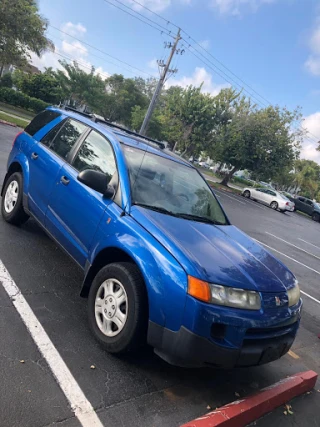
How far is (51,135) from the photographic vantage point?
4.87m

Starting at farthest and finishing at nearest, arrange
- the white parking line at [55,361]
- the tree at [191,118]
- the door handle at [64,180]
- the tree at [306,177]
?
the tree at [306,177]
the tree at [191,118]
the door handle at [64,180]
the white parking line at [55,361]

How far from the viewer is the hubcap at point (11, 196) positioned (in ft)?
16.8

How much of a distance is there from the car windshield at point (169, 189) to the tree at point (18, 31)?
21.0 m

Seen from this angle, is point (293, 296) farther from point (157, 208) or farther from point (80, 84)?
point (80, 84)

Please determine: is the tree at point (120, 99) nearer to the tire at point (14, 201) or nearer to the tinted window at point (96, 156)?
the tire at point (14, 201)

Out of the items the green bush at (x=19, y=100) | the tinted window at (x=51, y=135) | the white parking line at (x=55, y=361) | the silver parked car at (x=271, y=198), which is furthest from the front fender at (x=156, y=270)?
the green bush at (x=19, y=100)

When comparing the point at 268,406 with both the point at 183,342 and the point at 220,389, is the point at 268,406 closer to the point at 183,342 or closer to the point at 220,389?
the point at 220,389

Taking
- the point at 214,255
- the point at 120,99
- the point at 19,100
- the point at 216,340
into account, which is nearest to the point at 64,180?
the point at 214,255

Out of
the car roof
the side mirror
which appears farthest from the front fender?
the car roof

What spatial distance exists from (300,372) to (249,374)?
0.63m

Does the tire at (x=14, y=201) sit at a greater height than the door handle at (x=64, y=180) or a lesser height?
lesser

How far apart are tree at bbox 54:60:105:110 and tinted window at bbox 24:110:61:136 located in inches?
2064

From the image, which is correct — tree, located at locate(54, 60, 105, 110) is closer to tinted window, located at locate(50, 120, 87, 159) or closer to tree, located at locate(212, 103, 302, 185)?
tree, located at locate(212, 103, 302, 185)

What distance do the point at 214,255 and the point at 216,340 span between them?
697 millimetres
